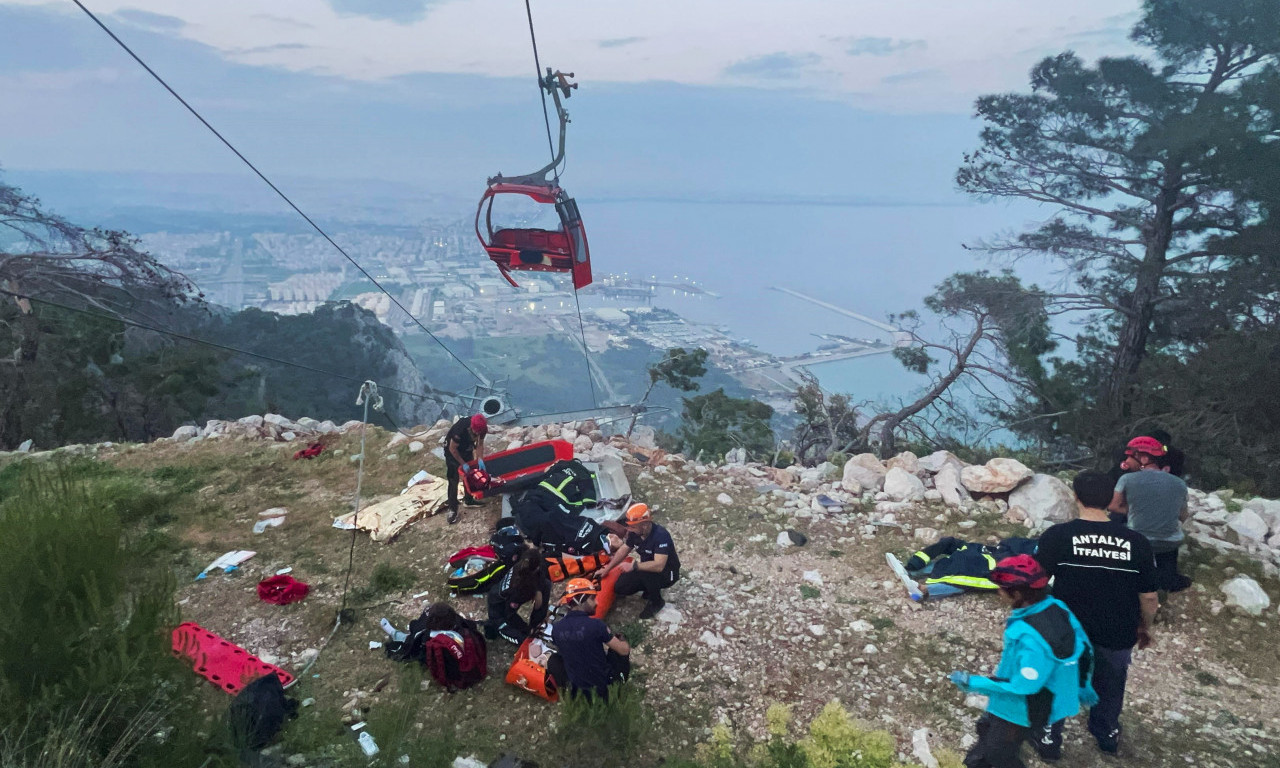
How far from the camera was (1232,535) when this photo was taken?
658cm

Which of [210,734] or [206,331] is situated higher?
[210,734]

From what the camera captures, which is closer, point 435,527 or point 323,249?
point 435,527

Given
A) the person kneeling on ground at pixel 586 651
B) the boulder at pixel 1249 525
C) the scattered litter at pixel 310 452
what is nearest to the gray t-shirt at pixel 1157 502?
the boulder at pixel 1249 525

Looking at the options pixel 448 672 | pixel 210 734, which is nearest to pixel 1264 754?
pixel 448 672

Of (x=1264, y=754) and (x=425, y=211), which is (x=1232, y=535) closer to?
(x=1264, y=754)

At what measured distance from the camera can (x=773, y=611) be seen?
5.78 metres

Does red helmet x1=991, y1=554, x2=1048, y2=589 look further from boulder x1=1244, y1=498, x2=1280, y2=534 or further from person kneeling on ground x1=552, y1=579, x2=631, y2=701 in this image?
boulder x1=1244, y1=498, x2=1280, y2=534

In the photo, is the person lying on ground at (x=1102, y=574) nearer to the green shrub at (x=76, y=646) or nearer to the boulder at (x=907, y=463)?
the boulder at (x=907, y=463)

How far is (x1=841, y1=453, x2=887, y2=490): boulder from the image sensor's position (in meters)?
8.05

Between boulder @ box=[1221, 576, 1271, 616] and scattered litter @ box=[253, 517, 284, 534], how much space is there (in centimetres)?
920

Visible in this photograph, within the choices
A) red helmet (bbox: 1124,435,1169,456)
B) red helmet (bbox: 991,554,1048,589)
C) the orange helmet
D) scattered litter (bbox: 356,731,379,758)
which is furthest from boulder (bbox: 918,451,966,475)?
scattered litter (bbox: 356,731,379,758)

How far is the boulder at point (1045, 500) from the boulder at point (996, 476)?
115mm

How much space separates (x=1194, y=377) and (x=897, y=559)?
314 inches

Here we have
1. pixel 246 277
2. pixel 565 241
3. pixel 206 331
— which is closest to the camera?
pixel 565 241
